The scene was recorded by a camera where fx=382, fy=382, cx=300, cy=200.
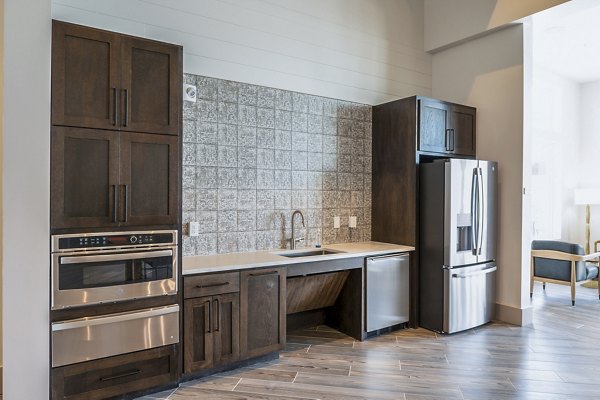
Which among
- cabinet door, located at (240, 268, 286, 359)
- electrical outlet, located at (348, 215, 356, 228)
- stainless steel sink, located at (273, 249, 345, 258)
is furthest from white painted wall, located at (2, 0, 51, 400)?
electrical outlet, located at (348, 215, 356, 228)

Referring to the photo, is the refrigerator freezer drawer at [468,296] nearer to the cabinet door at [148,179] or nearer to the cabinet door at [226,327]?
the cabinet door at [226,327]

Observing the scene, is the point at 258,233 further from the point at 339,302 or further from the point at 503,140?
the point at 503,140

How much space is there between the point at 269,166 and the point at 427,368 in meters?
2.24

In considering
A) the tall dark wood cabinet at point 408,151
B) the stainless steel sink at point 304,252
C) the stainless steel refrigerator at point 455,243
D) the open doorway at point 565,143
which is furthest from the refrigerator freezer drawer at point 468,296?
the open doorway at point 565,143

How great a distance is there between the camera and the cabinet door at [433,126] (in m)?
3.97

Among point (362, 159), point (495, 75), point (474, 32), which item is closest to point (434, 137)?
point (362, 159)

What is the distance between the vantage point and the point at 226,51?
3496 millimetres

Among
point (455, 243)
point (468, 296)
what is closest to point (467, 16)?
point (455, 243)

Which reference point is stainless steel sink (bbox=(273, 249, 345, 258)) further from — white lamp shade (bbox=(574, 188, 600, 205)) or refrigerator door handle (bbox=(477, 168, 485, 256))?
white lamp shade (bbox=(574, 188, 600, 205))

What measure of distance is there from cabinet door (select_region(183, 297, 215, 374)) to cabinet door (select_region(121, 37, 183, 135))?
4.11ft

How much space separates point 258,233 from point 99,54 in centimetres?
197

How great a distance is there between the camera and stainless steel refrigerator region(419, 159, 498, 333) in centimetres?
379

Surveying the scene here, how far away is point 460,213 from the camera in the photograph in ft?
12.6

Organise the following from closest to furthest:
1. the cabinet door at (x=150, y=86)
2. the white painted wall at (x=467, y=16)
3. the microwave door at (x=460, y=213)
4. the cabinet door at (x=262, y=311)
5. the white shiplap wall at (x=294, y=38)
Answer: the cabinet door at (x=150, y=86) < the cabinet door at (x=262, y=311) < the white shiplap wall at (x=294, y=38) < the microwave door at (x=460, y=213) < the white painted wall at (x=467, y=16)
